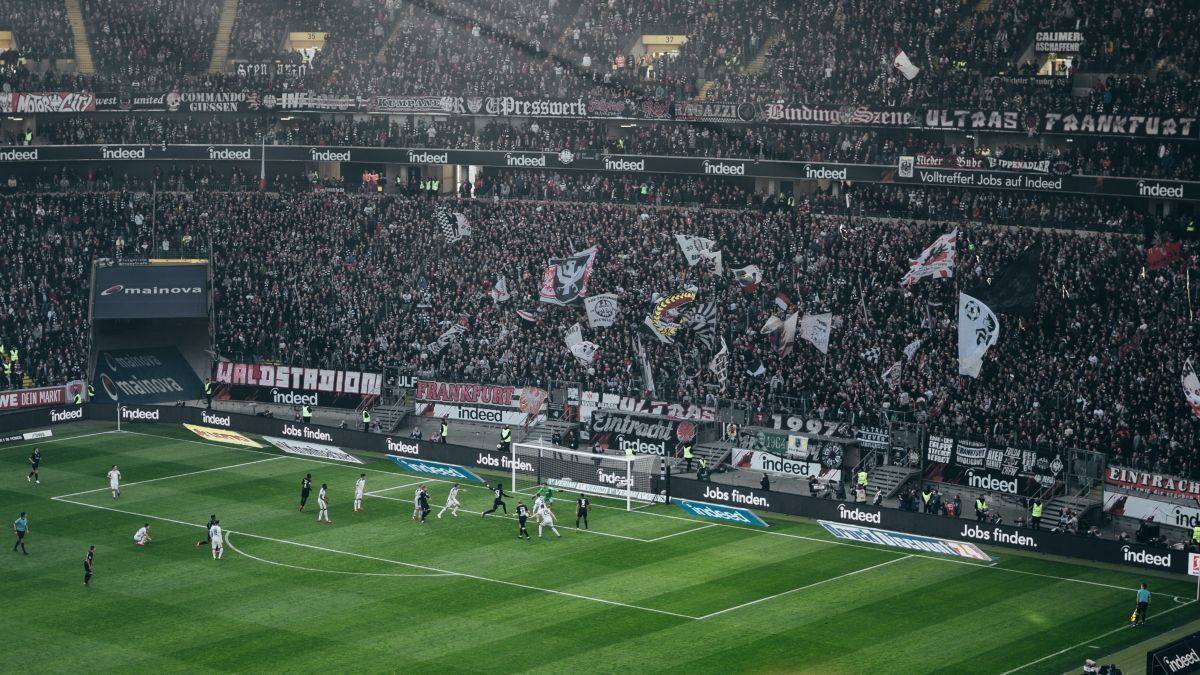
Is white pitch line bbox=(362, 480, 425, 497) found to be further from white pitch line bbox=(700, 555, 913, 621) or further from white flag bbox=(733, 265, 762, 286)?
white pitch line bbox=(700, 555, 913, 621)

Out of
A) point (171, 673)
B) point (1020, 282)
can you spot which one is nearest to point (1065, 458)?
point (1020, 282)

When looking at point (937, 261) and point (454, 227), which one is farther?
point (454, 227)

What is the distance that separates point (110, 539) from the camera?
49.1 metres

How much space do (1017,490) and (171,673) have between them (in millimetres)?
30441

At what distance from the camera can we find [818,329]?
62094 millimetres

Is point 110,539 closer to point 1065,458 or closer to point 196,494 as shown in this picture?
point 196,494

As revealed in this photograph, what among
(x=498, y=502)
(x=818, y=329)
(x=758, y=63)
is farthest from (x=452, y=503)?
(x=758, y=63)

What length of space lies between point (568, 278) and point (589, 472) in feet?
49.2

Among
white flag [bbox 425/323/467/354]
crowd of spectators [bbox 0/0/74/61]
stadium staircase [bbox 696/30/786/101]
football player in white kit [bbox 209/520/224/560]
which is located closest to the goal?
football player in white kit [bbox 209/520/224/560]

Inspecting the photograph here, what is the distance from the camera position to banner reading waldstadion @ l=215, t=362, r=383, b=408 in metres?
71.1

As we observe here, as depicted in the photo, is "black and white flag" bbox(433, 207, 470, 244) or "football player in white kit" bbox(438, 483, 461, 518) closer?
"football player in white kit" bbox(438, 483, 461, 518)

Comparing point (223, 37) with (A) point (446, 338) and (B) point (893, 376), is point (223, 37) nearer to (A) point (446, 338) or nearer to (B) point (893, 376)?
(A) point (446, 338)

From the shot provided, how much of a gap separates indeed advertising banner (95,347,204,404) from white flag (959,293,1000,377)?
3806cm

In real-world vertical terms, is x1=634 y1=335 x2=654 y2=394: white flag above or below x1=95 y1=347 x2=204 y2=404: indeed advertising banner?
above
